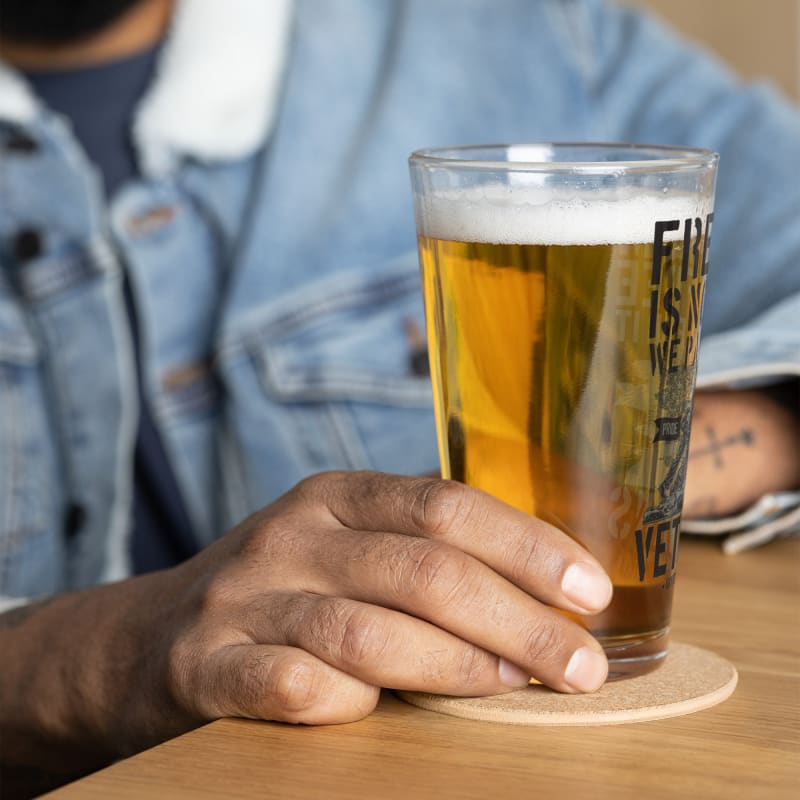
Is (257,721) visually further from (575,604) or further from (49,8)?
(49,8)

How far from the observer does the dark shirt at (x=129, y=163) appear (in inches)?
54.3

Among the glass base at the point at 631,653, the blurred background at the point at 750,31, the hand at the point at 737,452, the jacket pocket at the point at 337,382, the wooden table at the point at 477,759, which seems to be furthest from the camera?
the blurred background at the point at 750,31

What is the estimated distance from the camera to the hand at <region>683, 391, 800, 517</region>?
2.67 ft

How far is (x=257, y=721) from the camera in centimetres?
50

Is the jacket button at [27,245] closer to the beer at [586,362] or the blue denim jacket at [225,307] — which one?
the blue denim jacket at [225,307]

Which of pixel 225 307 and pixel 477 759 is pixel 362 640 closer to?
pixel 477 759

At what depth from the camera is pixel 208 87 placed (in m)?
1.35

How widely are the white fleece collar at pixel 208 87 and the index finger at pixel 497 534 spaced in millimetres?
896

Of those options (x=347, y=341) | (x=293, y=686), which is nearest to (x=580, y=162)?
(x=293, y=686)

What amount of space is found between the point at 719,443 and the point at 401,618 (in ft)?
1.39

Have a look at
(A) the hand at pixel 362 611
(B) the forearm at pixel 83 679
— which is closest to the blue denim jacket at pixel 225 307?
(B) the forearm at pixel 83 679

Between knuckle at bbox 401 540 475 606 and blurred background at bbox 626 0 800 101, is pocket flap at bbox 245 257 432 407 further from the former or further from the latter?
blurred background at bbox 626 0 800 101

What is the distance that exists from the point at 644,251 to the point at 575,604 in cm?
17

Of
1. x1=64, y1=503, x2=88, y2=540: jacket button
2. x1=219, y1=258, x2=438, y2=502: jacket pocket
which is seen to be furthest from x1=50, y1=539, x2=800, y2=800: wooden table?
x1=64, y1=503, x2=88, y2=540: jacket button
